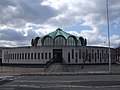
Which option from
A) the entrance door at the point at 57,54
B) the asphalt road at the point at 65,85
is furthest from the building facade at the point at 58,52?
the asphalt road at the point at 65,85

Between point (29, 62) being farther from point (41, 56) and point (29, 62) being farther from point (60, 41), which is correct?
point (60, 41)

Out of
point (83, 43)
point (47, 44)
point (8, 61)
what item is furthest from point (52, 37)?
point (8, 61)

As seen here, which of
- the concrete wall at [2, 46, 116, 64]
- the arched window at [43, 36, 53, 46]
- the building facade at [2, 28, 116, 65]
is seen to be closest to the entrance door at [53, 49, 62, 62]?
the building facade at [2, 28, 116, 65]

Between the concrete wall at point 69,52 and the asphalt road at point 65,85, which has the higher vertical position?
the concrete wall at point 69,52

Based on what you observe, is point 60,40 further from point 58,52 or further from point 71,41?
point 58,52

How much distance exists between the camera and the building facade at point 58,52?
7406cm

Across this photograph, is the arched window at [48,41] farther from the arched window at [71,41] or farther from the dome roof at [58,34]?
the arched window at [71,41]

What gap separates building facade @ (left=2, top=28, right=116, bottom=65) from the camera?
243ft

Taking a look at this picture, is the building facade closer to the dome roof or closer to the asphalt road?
the dome roof

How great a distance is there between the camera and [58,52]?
247ft

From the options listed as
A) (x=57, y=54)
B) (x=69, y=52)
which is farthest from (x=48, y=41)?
(x=69, y=52)

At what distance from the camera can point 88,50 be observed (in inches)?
2990

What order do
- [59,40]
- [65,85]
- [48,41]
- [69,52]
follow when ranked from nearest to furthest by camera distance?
[65,85] < [69,52] < [59,40] < [48,41]

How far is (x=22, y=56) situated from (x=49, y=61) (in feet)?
34.9
